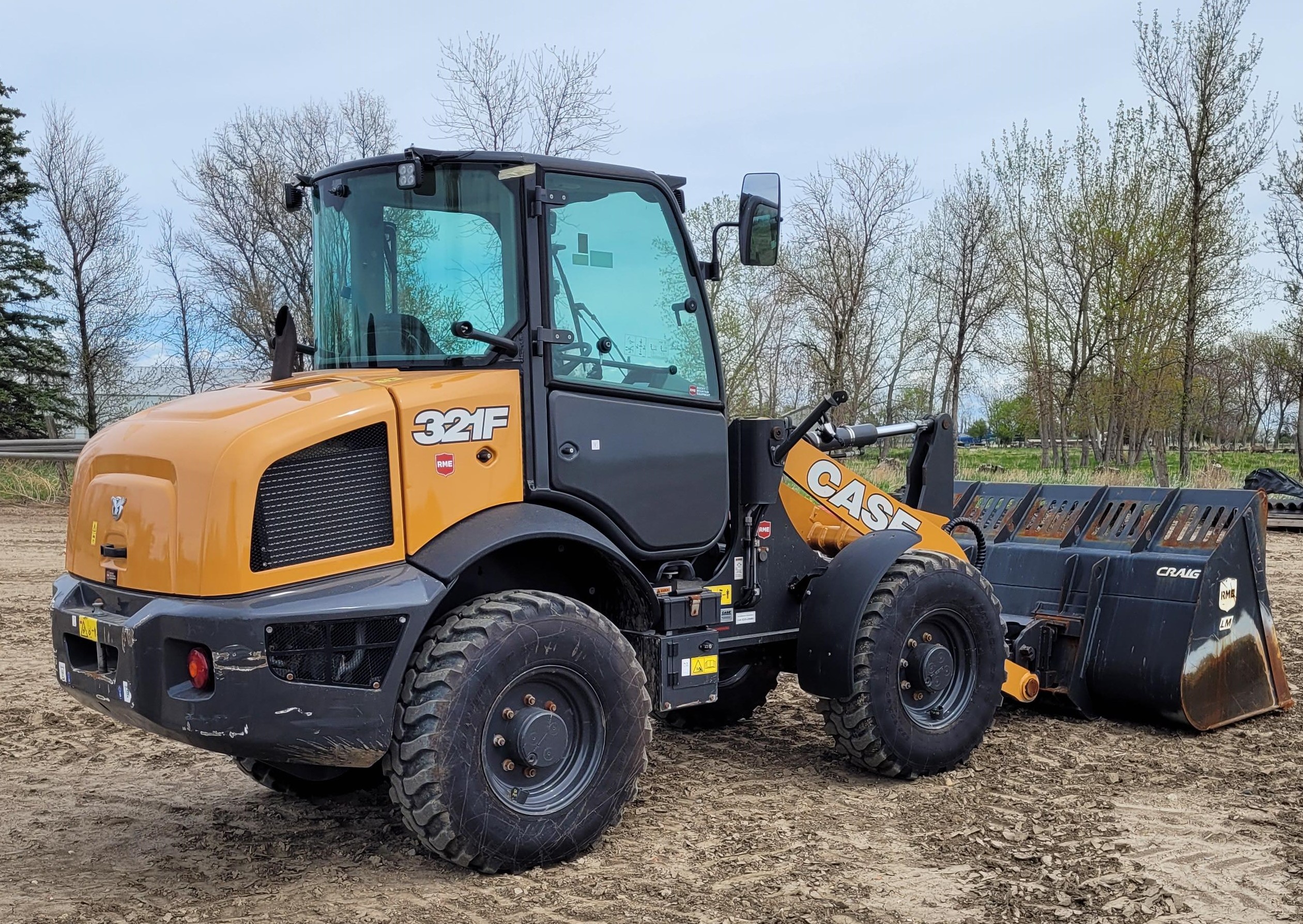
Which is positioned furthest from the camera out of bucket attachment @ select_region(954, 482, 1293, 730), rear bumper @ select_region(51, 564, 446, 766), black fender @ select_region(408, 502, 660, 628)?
bucket attachment @ select_region(954, 482, 1293, 730)

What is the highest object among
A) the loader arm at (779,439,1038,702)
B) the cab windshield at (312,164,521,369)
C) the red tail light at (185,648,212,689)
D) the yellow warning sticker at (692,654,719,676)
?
the cab windshield at (312,164,521,369)

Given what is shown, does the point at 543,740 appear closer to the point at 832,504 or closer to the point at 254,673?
the point at 254,673

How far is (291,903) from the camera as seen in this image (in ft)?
12.5

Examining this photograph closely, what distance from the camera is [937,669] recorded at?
5.42 m

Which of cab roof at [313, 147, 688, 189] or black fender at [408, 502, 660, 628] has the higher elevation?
cab roof at [313, 147, 688, 189]

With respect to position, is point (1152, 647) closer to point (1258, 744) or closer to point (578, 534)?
point (1258, 744)

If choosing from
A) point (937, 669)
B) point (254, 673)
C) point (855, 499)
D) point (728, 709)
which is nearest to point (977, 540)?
point (855, 499)

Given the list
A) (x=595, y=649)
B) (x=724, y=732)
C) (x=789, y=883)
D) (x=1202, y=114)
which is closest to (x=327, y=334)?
(x=595, y=649)

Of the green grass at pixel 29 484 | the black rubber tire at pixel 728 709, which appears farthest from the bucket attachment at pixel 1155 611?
the green grass at pixel 29 484

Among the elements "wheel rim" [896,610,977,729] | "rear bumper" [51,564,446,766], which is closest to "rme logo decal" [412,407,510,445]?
"rear bumper" [51,564,446,766]

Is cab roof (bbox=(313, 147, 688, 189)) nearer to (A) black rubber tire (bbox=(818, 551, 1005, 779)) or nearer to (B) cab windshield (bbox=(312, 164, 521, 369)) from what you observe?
(B) cab windshield (bbox=(312, 164, 521, 369))

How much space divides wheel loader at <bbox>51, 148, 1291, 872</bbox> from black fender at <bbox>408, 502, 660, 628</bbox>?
13mm

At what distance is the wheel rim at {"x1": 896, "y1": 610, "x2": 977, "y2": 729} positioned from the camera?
17.6 ft

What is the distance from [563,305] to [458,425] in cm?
66
